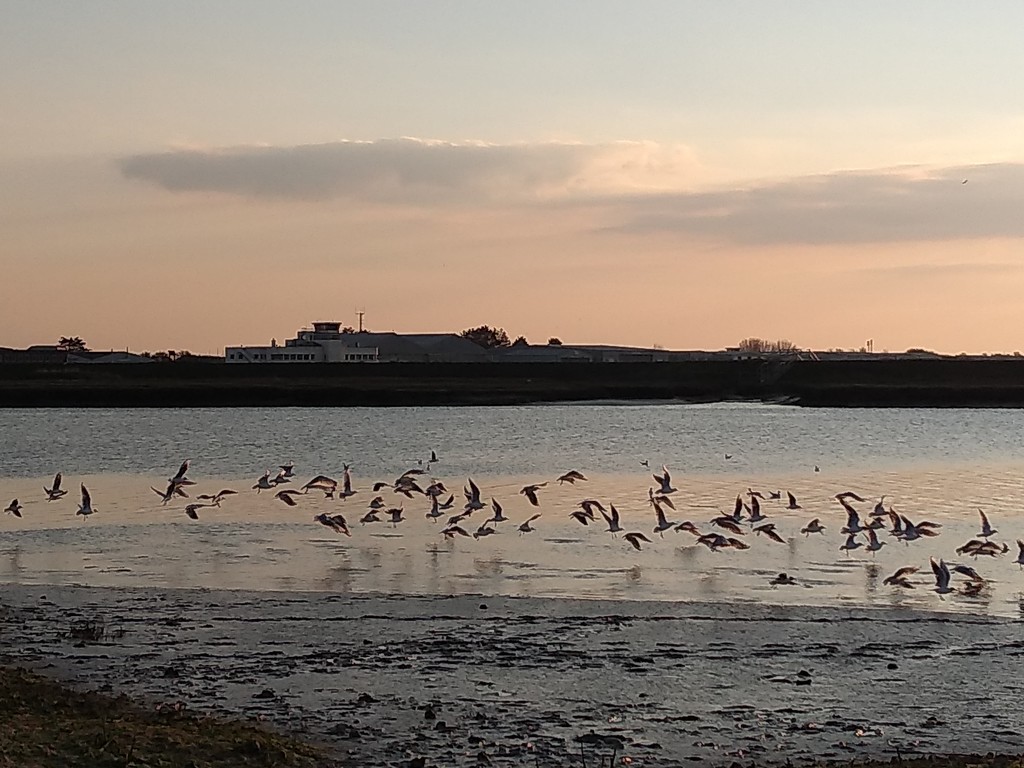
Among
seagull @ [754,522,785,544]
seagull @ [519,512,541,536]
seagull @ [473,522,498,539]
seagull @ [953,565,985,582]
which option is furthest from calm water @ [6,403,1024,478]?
seagull @ [953,565,985,582]

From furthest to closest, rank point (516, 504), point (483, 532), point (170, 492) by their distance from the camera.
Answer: point (516, 504), point (170, 492), point (483, 532)

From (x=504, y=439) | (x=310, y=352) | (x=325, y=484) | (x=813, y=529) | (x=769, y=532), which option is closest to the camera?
(x=769, y=532)

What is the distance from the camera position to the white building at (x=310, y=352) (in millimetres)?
123812

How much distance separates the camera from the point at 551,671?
1323 cm

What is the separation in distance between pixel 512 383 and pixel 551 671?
83687mm

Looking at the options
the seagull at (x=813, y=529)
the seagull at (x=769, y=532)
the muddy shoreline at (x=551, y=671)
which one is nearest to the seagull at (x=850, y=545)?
the seagull at (x=769, y=532)

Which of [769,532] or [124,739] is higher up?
[769,532]

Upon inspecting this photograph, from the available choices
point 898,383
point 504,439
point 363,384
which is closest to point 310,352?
point 363,384

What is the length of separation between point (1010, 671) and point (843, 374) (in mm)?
89090

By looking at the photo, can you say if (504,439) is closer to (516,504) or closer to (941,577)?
(516,504)

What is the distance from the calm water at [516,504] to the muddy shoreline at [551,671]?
1.84m

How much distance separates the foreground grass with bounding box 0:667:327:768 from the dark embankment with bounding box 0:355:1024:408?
71.9m

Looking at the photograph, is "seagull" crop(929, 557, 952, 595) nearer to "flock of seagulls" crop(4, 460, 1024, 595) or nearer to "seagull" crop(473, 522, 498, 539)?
"flock of seagulls" crop(4, 460, 1024, 595)

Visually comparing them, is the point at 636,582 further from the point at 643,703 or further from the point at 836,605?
the point at 643,703
